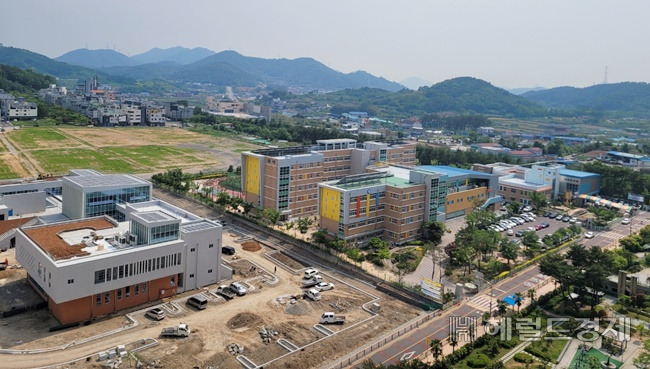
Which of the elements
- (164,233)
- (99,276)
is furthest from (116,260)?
(164,233)

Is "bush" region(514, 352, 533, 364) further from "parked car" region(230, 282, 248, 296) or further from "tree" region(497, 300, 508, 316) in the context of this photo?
"parked car" region(230, 282, 248, 296)

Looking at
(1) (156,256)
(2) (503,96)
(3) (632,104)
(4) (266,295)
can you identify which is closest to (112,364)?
(1) (156,256)

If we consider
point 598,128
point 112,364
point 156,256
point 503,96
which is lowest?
point 112,364

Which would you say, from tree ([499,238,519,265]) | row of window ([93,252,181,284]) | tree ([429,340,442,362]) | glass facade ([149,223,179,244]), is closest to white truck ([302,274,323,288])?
row of window ([93,252,181,284])

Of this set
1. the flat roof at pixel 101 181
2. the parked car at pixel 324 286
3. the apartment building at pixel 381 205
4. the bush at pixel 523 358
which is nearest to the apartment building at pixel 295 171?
the apartment building at pixel 381 205

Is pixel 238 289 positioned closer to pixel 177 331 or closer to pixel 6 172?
pixel 177 331

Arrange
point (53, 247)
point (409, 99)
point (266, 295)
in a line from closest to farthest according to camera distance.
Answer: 1. point (53, 247)
2. point (266, 295)
3. point (409, 99)

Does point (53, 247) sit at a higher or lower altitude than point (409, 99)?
lower

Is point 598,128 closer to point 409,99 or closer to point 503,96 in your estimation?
point 503,96
